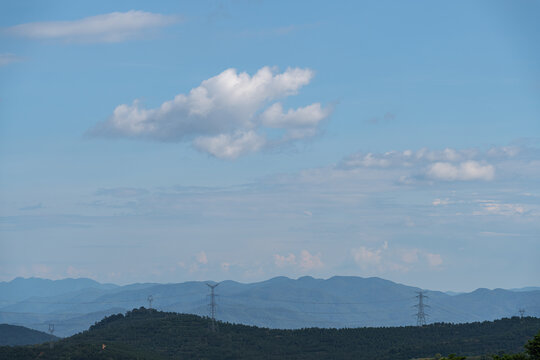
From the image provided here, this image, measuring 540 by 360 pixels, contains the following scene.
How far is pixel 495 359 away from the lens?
10144 cm

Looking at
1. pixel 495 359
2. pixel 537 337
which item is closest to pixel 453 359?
pixel 495 359

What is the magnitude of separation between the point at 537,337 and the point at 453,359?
12.0m

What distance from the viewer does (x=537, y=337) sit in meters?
101

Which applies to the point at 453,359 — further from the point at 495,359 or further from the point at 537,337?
the point at 537,337

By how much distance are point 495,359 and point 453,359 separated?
584 cm

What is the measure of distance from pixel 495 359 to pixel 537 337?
6.51 metres

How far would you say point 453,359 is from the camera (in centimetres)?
10138
